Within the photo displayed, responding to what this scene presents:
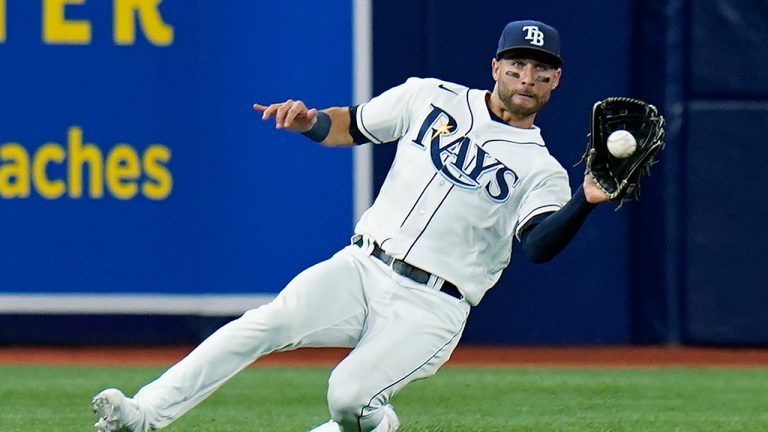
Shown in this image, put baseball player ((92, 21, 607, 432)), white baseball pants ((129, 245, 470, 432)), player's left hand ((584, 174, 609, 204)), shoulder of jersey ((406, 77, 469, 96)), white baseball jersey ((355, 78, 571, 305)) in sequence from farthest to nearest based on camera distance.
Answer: shoulder of jersey ((406, 77, 469, 96)) < white baseball jersey ((355, 78, 571, 305)) < baseball player ((92, 21, 607, 432)) < white baseball pants ((129, 245, 470, 432)) < player's left hand ((584, 174, 609, 204))

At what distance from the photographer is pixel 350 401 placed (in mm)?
4699

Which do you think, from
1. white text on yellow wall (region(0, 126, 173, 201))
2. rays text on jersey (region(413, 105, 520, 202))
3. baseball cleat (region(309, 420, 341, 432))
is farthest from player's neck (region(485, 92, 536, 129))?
white text on yellow wall (region(0, 126, 173, 201))

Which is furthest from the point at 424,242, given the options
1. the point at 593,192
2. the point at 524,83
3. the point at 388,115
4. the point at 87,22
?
the point at 87,22

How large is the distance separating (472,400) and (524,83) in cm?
214

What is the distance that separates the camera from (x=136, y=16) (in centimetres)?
826

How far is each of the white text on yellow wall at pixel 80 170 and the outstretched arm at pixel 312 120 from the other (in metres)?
3.31

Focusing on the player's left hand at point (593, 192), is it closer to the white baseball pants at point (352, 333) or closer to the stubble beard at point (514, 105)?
the stubble beard at point (514, 105)

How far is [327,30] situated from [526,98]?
3615mm

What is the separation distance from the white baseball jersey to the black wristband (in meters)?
0.27

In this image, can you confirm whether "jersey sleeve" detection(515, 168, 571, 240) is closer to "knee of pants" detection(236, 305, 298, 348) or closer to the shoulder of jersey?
the shoulder of jersey

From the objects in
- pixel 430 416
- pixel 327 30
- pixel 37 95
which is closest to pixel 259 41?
pixel 327 30

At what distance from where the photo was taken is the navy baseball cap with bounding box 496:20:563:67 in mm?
4863

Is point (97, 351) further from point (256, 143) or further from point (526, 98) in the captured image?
point (526, 98)

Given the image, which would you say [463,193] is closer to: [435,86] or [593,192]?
[435,86]
